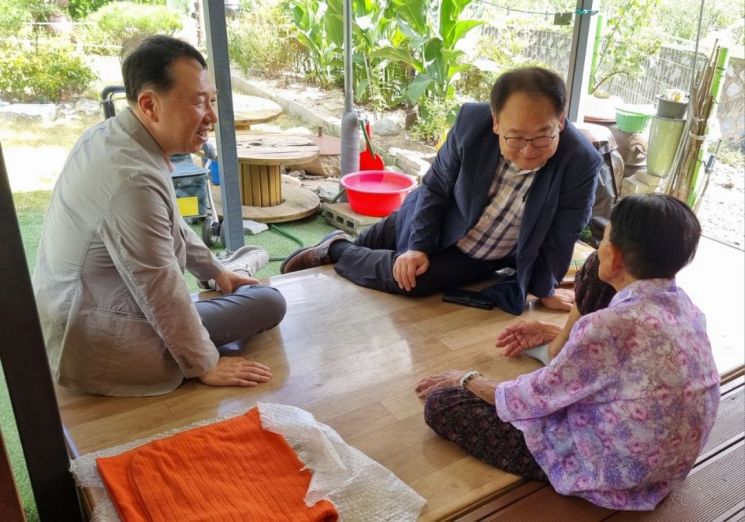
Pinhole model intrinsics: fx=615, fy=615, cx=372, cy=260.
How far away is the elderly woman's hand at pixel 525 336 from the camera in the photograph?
203cm

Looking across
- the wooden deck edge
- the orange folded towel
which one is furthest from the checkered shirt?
the orange folded towel

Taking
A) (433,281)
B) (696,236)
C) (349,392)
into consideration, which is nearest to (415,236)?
(433,281)

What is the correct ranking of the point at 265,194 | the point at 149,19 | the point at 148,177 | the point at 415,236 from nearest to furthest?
the point at 148,177, the point at 415,236, the point at 265,194, the point at 149,19

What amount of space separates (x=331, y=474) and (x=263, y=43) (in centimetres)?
664

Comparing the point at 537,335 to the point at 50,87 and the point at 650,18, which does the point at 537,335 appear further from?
the point at 50,87

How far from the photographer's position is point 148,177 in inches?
60.3

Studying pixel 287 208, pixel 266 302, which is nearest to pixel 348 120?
pixel 287 208

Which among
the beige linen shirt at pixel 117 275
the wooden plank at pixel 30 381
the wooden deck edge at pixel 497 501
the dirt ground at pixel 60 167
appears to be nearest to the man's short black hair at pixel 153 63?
the beige linen shirt at pixel 117 275

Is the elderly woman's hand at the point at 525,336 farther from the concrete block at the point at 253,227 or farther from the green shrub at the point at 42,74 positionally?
the green shrub at the point at 42,74

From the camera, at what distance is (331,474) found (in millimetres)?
1481

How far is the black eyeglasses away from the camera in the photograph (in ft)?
6.19

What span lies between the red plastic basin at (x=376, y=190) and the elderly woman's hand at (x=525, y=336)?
5.73 ft

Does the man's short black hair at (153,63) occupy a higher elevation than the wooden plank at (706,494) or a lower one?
higher

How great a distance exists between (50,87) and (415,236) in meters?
3.87
